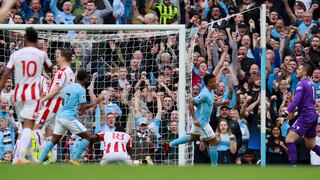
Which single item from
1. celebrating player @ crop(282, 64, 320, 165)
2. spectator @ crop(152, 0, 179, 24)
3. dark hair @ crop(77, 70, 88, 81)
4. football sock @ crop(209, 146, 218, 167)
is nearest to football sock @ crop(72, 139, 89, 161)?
dark hair @ crop(77, 70, 88, 81)

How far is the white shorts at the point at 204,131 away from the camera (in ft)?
63.5

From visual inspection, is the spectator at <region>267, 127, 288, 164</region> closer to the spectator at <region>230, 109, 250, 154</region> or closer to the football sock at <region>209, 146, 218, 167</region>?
the spectator at <region>230, 109, 250, 154</region>

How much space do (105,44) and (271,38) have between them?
3867 millimetres

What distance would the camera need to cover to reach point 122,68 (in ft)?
65.8

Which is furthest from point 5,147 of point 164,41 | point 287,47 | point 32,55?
point 287,47

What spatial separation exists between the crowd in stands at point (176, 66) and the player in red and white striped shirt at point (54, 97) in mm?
837

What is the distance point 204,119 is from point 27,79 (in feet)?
14.3

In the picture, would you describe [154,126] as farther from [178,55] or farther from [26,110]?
[26,110]

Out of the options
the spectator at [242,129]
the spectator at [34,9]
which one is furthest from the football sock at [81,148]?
the spectator at [34,9]

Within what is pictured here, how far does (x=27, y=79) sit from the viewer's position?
620 inches

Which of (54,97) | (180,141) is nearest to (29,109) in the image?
(54,97)

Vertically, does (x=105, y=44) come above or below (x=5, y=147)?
above

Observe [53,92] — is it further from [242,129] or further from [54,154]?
[242,129]

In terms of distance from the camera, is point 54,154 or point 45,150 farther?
point 54,154
